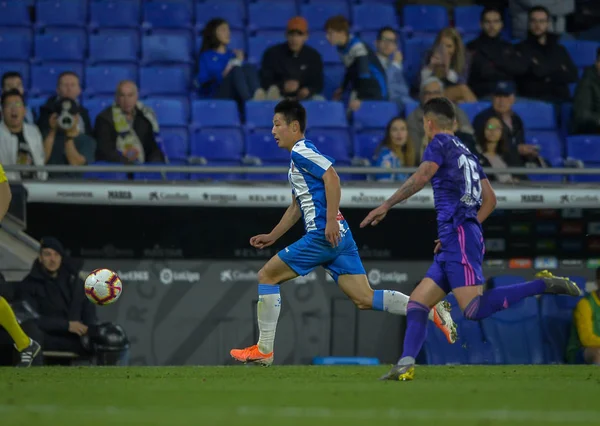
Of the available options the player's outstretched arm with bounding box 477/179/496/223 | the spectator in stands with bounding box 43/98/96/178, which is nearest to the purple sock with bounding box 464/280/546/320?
the player's outstretched arm with bounding box 477/179/496/223

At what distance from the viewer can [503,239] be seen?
557 inches

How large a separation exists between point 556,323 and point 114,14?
6.82m

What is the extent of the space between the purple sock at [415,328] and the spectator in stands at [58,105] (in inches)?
246

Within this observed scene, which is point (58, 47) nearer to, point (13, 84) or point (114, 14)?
point (114, 14)

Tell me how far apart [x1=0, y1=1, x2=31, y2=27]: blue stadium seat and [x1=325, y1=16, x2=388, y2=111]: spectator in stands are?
3916 millimetres

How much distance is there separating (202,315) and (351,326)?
1648 millimetres

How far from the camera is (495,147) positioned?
14.2 meters

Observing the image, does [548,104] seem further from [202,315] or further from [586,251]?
[202,315]

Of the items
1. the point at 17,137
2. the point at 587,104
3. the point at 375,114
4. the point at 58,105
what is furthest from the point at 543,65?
the point at 17,137

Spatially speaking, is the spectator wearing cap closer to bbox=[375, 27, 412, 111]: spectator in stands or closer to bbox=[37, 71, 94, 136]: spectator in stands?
bbox=[375, 27, 412, 111]: spectator in stands

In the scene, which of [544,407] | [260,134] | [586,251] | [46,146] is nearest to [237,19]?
[260,134]

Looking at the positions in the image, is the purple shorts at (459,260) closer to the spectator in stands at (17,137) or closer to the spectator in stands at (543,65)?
the spectator in stands at (17,137)

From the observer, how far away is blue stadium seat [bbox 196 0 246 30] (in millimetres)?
16359

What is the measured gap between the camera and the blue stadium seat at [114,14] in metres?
16.1
